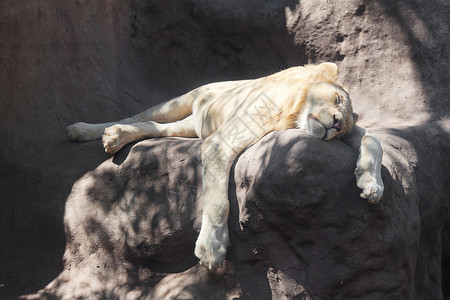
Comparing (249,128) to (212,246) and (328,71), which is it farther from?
(212,246)

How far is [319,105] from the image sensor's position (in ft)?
15.4

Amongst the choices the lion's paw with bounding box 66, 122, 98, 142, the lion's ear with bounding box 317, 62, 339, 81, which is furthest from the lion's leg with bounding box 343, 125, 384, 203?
the lion's paw with bounding box 66, 122, 98, 142

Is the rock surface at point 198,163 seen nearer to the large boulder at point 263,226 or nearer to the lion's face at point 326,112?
the large boulder at point 263,226

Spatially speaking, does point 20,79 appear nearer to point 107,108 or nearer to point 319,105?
point 107,108

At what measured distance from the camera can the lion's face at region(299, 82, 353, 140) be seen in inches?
174

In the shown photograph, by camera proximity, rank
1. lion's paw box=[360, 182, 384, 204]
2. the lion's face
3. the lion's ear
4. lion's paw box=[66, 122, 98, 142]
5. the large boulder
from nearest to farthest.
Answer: lion's paw box=[360, 182, 384, 204] < the large boulder < the lion's face < the lion's ear < lion's paw box=[66, 122, 98, 142]

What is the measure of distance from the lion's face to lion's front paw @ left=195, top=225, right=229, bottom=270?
93 cm

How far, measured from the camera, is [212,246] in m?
4.32

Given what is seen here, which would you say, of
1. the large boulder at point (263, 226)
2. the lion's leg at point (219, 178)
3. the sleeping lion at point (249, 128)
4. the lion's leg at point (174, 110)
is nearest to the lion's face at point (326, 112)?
the sleeping lion at point (249, 128)

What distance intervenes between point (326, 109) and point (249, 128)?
62cm

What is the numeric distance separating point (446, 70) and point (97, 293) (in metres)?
3.93

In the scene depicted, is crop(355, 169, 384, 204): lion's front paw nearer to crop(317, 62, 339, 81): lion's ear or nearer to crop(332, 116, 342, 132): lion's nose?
crop(332, 116, 342, 132): lion's nose

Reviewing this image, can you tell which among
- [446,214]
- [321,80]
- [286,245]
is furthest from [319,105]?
[446,214]

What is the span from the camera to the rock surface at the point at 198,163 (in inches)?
167
